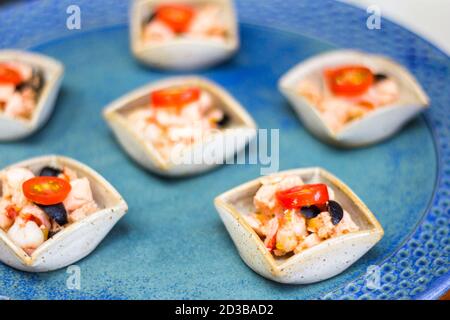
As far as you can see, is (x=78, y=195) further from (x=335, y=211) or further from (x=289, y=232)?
(x=335, y=211)

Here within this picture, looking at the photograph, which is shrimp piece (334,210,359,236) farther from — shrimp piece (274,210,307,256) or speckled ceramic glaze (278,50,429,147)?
speckled ceramic glaze (278,50,429,147)

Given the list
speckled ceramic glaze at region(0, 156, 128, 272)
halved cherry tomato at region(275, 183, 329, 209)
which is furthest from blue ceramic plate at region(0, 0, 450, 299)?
halved cherry tomato at region(275, 183, 329, 209)

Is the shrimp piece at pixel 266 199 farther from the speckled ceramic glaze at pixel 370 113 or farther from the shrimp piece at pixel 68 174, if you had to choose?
the shrimp piece at pixel 68 174

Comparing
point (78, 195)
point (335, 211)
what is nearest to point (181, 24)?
point (78, 195)

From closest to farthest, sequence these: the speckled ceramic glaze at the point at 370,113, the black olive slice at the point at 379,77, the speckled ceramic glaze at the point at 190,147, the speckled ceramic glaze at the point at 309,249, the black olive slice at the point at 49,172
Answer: the speckled ceramic glaze at the point at 309,249 → the black olive slice at the point at 49,172 → the speckled ceramic glaze at the point at 190,147 → the speckled ceramic glaze at the point at 370,113 → the black olive slice at the point at 379,77

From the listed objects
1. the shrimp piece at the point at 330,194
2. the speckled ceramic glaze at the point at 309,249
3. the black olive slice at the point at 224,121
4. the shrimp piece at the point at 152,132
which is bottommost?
the speckled ceramic glaze at the point at 309,249

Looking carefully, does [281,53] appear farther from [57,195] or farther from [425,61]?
[57,195]

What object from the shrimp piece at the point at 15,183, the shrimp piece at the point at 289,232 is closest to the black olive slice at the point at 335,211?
the shrimp piece at the point at 289,232
